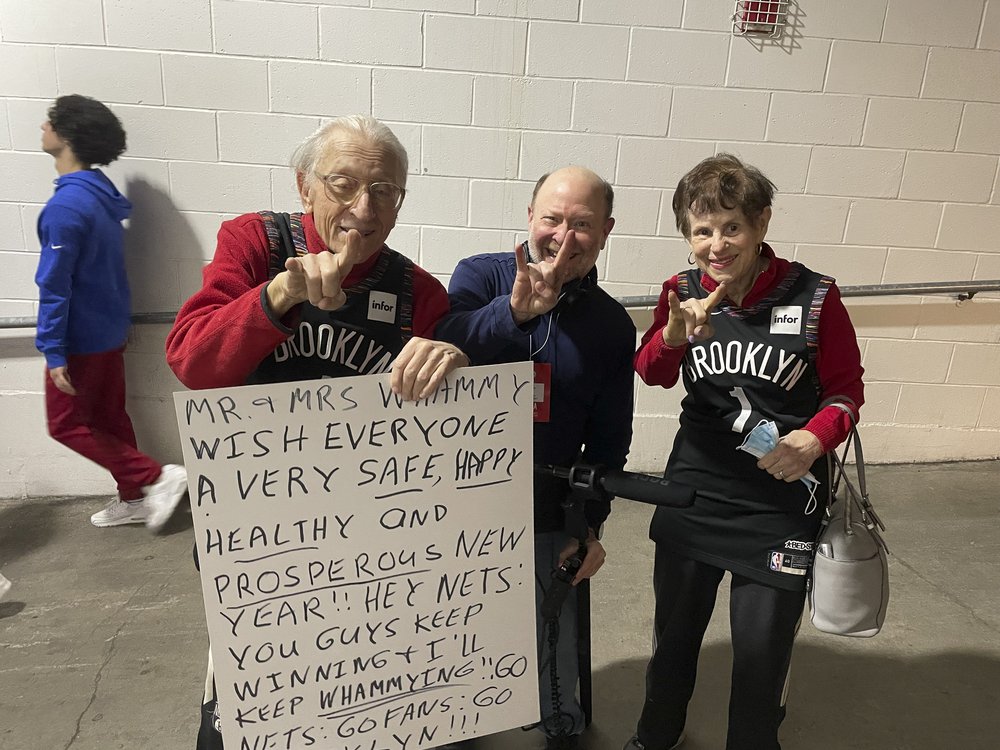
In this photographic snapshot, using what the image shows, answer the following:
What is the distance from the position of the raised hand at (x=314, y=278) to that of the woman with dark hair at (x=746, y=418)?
57cm

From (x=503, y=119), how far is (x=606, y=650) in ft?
6.29

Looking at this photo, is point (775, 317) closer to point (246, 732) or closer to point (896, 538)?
point (246, 732)

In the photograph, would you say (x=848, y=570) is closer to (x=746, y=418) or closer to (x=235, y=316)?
(x=746, y=418)

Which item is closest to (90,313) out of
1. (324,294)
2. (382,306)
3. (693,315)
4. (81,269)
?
(81,269)

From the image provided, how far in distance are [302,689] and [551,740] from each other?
33.0 inches

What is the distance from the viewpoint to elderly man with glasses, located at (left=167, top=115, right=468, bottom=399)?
88cm

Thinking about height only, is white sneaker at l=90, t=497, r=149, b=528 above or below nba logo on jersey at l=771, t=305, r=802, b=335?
below

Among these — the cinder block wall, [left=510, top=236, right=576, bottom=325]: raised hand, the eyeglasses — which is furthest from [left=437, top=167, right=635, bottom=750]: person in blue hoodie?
the cinder block wall

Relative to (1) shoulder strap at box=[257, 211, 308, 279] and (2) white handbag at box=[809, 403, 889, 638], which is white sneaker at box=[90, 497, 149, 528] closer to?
(1) shoulder strap at box=[257, 211, 308, 279]

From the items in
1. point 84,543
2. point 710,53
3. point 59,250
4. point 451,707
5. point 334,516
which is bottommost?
point 84,543

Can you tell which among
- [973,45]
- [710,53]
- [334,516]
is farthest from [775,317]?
[973,45]

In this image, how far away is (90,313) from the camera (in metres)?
2.34

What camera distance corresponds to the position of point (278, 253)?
105cm

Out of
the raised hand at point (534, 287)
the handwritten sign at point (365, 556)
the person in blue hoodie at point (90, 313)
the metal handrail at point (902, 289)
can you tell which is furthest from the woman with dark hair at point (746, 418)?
the person in blue hoodie at point (90, 313)
